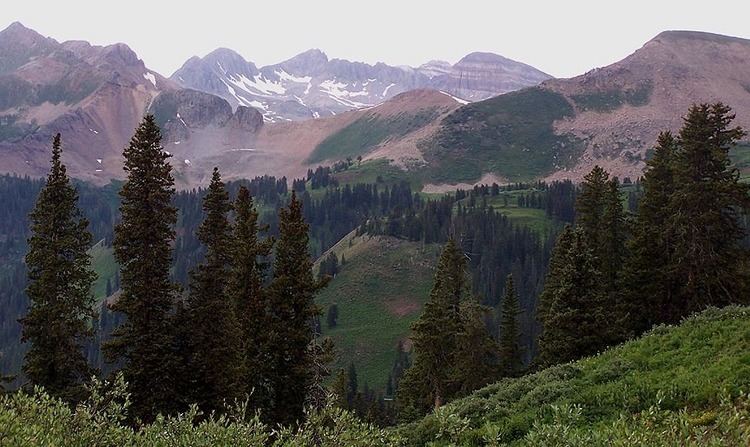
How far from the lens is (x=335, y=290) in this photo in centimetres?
15450

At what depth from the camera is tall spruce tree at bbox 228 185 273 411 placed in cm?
2998

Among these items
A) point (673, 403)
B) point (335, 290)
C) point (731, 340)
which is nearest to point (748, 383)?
point (673, 403)

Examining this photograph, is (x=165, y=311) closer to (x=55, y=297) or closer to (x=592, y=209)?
(x=55, y=297)

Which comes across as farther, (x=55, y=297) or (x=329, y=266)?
(x=329, y=266)

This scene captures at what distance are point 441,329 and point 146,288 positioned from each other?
25630mm

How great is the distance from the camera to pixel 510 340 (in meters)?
54.2

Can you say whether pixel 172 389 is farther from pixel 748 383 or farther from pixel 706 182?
pixel 706 182

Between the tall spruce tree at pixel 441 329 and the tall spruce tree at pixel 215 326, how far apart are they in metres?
19.1

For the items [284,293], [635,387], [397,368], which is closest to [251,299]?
[284,293]

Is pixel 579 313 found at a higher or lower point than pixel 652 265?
lower

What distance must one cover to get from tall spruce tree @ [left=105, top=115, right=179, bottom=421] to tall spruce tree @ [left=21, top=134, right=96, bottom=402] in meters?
2.27

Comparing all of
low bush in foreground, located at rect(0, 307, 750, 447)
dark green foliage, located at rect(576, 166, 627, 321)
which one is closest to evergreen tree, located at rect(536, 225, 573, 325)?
dark green foliage, located at rect(576, 166, 627, 321)

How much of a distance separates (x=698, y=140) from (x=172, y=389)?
119 feet

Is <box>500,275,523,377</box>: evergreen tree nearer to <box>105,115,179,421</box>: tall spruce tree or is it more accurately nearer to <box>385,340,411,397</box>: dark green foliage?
<box>105,115,179,421</box>: tall spruce tree
